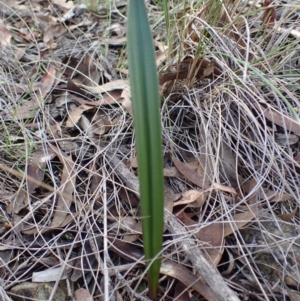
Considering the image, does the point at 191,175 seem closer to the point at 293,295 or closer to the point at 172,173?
the point at 172,173

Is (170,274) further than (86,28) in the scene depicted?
No

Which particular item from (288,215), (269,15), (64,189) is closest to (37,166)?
(64,189)

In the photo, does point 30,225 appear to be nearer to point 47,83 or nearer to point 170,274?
point 170,274

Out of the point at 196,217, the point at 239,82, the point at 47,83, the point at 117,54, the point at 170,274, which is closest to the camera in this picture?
the point at 170,274

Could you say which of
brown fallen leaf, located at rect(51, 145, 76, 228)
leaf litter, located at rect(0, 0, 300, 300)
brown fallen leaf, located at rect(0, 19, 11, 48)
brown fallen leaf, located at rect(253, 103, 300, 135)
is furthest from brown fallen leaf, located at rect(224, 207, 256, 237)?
Result: brown fallen leaf, located at rect(0, 19, 11, 48)

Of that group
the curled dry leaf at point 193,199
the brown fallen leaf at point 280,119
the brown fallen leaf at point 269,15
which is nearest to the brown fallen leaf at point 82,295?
the curled dry leaf at point 193,199

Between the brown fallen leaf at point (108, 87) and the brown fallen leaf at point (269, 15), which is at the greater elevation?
the brown fallen leaf at point (269, 15)

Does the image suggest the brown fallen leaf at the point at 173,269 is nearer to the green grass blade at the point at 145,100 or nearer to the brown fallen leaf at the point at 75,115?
the green grass blade at the point at 145,100

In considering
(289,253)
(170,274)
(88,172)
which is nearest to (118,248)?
(170,274)

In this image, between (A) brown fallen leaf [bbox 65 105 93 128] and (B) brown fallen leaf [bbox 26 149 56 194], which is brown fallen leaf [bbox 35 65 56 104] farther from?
(B) brown fallen leaf [bbox 26 149 56 194]
